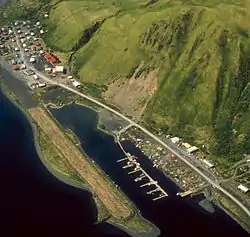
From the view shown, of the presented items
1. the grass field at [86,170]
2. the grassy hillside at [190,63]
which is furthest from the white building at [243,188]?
the grass field at [86,170]

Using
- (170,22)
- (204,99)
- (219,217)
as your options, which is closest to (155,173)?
(219,217)

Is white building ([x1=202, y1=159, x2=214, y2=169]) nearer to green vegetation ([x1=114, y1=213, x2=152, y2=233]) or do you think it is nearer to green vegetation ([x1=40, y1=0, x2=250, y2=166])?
green vegetation ([x1=40, y1=0, x2=250, y2=166])

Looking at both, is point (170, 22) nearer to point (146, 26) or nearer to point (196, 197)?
point (146, 26)

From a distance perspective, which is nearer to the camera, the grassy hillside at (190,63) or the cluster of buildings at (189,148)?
the cluster of buildings at (189,148)

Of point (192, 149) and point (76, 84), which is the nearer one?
point (192, 149)

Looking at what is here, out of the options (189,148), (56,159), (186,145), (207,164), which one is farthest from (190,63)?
(56,159)

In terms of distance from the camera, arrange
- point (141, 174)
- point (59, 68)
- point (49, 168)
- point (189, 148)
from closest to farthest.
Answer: point (141, 174)
point (49, 168)
point (189, 148)
point (59, 68)

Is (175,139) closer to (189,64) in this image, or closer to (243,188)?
(243,188)

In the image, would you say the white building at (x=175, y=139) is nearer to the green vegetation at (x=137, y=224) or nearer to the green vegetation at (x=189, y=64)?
the green vegetation at (x=189, y=64)
